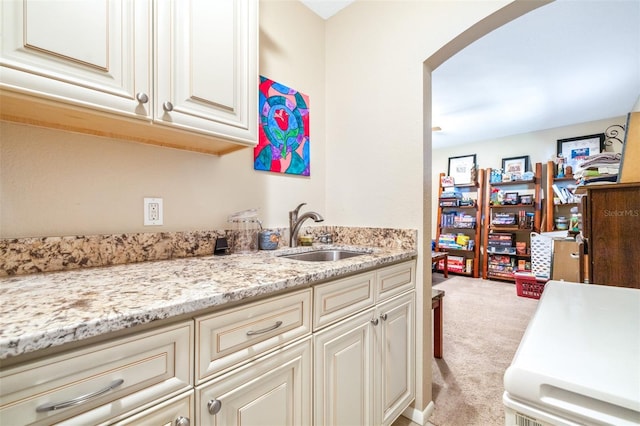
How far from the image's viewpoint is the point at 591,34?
2.20 metres

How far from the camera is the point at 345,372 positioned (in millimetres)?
1107

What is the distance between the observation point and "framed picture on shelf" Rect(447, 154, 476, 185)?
5.15 metres

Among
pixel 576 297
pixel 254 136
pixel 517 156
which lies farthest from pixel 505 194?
pixel 254 136

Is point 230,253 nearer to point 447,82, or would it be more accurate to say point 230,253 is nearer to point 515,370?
point 515,370

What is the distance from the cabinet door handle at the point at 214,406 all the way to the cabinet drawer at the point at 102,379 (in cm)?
9

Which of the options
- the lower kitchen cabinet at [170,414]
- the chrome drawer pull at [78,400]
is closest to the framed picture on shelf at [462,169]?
the lower kitchen cabinet at [170,414]

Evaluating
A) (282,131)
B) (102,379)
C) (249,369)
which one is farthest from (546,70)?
(102,379)

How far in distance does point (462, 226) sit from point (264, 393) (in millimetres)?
5210

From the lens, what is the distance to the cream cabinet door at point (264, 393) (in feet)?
2.31

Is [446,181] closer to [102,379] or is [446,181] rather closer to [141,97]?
[141,97]

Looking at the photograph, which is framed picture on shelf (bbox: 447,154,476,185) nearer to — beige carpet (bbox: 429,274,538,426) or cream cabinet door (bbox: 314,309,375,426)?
beige carpet (bbox: 429,274,538,426)

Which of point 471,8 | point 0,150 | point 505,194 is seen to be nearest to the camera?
point 0,150

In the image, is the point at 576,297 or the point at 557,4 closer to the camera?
the point at 576,297

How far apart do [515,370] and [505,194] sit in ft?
16.8
